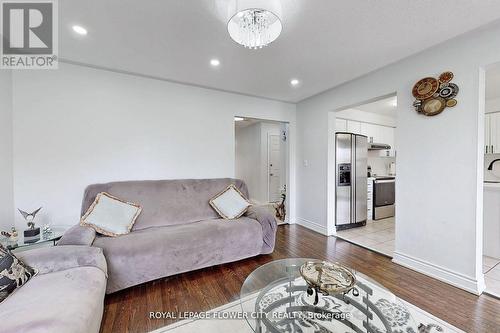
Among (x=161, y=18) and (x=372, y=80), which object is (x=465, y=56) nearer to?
(x=372, y=80)

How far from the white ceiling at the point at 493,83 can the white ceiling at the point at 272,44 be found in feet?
4.75

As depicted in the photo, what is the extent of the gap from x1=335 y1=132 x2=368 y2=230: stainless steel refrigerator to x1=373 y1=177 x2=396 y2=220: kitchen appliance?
0.61 m

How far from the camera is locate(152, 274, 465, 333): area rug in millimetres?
1222

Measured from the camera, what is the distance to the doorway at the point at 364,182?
3520mm

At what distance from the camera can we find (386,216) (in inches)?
180

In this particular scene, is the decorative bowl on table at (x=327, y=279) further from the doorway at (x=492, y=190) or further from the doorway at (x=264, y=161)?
the doorway at (x=264, y=161)

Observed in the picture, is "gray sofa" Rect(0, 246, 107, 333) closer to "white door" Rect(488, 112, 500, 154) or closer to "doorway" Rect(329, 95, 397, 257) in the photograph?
"doorway" Rect(329, 95, 397, 257)

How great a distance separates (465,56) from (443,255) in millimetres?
1961

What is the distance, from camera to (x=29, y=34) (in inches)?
76.4

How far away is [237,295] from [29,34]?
10.1 feet

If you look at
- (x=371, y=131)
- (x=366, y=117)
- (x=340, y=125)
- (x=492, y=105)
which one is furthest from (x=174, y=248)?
(x=492, y=105)

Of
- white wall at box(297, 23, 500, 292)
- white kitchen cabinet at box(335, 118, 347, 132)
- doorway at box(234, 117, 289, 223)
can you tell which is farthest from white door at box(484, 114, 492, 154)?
doorway at box(234, 117, 289, 223)

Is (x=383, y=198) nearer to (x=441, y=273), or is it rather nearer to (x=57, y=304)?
(x=441, y=273)

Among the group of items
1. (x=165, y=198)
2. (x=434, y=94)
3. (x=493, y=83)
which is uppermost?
(x=493, y=83)
